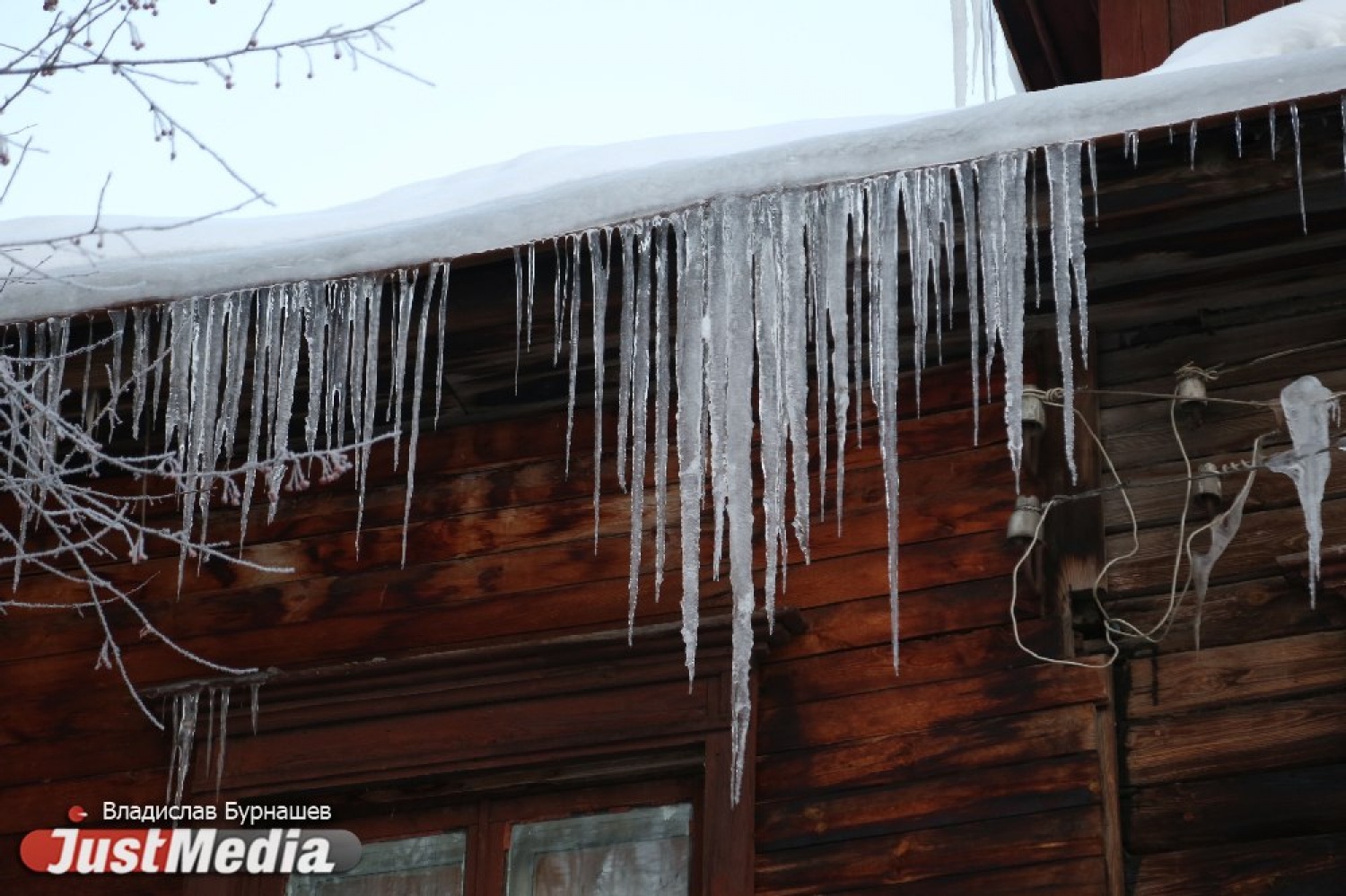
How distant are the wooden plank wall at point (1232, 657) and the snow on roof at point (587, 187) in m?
0.82

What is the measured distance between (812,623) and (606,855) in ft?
2.39

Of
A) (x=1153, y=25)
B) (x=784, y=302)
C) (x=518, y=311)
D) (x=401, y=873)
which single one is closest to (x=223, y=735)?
(x=401, y=873)

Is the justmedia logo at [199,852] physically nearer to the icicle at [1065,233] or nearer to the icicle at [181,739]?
the icicle at [181,739]

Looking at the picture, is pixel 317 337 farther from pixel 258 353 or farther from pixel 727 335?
pixel 727 335

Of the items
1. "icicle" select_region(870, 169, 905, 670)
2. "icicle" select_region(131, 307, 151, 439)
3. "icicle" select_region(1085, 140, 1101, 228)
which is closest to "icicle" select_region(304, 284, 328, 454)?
"icicle" select_region(131, 307, 151, 439)

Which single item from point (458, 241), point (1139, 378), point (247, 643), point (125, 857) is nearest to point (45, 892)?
point (125, 857)

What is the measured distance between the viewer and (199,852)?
507 centimetres

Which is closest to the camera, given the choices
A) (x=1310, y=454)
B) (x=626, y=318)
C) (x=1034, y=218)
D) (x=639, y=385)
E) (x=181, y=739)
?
(x=1310, y=454)

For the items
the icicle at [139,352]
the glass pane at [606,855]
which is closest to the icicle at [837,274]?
the glass pane at [606,855]

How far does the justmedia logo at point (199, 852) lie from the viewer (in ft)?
16.5

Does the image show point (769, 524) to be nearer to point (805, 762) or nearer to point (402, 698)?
point (805, 762)

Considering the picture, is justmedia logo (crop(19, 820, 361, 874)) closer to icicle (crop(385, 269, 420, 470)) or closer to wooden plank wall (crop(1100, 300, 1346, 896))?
icicle (crop(385, 269, 420, 470))

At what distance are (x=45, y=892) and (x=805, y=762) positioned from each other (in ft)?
6.30

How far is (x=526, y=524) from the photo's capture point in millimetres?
5395
